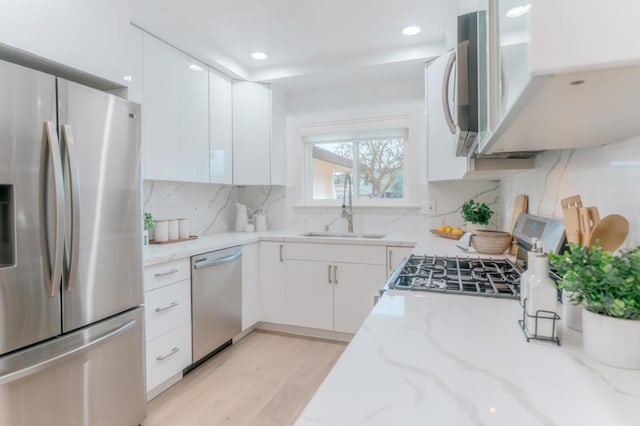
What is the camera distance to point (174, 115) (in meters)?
2.49

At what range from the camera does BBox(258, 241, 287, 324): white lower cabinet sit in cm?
302

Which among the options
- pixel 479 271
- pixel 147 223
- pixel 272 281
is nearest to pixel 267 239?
pixel 272 281

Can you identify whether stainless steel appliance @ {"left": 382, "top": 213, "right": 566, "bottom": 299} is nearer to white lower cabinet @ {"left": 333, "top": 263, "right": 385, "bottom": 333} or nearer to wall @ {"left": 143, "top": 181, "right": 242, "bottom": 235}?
white lower cabinet @ {"left": 333, "top": 263, "right": 385, "bottom": 333}

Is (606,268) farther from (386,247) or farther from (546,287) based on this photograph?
(386,247)

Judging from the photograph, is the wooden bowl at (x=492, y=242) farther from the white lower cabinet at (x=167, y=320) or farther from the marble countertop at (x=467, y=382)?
the white lower cabinet at (x=167, y=320)

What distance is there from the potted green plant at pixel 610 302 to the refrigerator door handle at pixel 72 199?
164 cm

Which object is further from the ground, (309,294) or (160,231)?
(160,231)

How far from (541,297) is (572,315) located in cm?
14

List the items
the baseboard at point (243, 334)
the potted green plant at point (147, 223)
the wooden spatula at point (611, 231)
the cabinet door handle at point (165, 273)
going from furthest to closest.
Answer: the baseboard at point (243, 334)
the potted green plant at point (147, 223)
the cabinet door handle at point (165, 273)
the wooden spatula at point (611, 231)

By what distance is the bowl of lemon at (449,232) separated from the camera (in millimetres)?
2736

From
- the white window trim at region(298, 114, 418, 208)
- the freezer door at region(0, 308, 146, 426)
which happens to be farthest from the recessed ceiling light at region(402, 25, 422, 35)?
the freezer door at region(0, 308, 146, 426)

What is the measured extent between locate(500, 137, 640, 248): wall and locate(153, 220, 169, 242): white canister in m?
2.47

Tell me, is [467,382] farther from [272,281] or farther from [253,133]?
[253,133]

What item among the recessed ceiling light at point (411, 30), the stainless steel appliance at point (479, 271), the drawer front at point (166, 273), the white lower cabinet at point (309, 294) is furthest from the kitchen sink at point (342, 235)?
the recessed ceiling light at point (411, 30)
